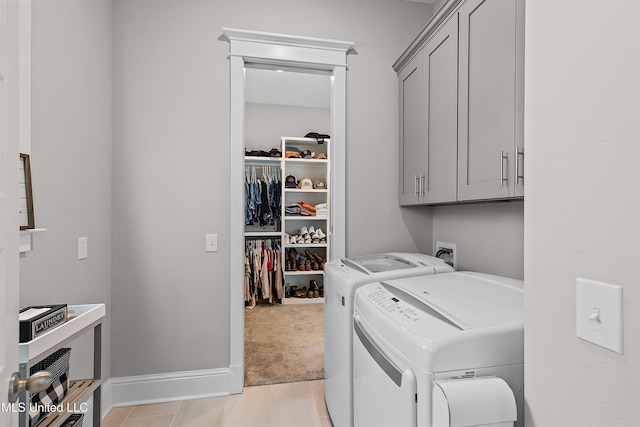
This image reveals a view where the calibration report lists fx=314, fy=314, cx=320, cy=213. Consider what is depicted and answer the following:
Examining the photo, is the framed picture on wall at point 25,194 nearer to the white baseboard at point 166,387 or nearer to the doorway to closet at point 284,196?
the white baseboard at point 166,387

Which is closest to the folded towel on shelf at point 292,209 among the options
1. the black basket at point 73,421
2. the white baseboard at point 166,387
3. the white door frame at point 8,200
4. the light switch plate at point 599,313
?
the white baseboard at point 166,387

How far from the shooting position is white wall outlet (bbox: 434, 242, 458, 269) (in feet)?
6.75

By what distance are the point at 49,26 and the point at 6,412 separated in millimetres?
1572

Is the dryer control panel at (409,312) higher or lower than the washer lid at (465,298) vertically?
lower

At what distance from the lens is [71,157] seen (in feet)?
5.18

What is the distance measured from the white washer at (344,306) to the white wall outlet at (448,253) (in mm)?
236

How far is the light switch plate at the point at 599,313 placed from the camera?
1.68 feet

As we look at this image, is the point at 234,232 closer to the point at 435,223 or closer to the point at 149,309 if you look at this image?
the point at 149,309

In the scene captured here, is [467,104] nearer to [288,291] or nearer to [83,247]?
[83,247]

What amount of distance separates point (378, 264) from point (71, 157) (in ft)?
5.67

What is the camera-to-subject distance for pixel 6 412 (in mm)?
632

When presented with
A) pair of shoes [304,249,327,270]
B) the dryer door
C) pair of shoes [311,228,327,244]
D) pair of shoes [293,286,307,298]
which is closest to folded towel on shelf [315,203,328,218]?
pair of shoes [311,228,327,244]

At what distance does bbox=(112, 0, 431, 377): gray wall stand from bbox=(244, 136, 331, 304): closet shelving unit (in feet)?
6.38

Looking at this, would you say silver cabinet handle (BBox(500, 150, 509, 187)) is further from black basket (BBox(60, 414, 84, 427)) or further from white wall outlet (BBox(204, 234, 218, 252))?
black basket (BBox(60, 414, 84, 427))
